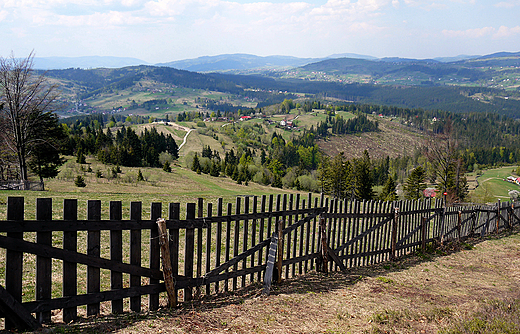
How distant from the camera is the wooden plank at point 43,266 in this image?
4641mm

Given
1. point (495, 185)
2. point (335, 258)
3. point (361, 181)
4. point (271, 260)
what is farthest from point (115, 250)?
point (495, 185)

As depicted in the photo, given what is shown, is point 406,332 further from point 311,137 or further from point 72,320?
point 311,137

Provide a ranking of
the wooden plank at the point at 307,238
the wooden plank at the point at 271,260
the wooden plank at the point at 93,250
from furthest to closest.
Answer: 1. the wooden plank at the point at 307,238
2. the wooden plank at the point at 271,260
3. the wooden plank at the point at 93,250

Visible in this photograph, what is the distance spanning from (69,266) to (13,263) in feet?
2.21

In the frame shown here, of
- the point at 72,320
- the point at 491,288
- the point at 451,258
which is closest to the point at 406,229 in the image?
the point at 451,258

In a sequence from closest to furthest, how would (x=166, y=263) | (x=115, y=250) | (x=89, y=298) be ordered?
1. (x=89, y=298)
2. (x=115, y=250)
3. (x=166, y=263)

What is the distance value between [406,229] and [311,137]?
604 feet

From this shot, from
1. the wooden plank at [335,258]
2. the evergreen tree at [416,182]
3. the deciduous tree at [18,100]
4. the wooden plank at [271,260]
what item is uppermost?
the deciduous tree at [18,100]

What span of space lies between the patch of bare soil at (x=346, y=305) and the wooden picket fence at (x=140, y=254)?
341 millimetres

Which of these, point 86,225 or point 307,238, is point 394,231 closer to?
point 307,238

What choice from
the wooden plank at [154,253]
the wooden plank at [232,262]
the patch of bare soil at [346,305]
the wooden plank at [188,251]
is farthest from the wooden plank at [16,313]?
the wooden plank at [232,262]

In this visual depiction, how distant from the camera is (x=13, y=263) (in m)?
4.49

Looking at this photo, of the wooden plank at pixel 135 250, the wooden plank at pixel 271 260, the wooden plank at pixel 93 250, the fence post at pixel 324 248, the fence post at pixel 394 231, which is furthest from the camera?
the fence post at pixel 394 231

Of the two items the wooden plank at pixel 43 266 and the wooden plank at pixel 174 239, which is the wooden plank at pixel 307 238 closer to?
the wooden plank at pixel 174 239
